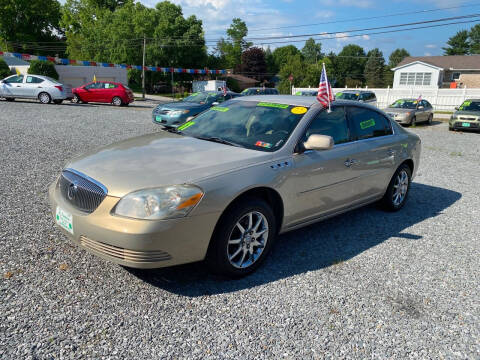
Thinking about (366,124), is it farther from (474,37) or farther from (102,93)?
(474,37)

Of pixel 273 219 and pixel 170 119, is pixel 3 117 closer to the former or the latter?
pixel 170 119

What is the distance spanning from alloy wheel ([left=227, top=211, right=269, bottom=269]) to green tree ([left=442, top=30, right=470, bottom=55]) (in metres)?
116

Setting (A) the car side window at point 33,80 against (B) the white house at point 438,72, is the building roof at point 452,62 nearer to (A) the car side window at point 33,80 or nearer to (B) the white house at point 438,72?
(B) the white house at point 438,72

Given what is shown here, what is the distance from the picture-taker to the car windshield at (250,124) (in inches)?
153

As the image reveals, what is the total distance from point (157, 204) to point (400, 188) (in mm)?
3954

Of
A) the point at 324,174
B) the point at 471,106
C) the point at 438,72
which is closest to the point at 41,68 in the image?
the point at 471,106

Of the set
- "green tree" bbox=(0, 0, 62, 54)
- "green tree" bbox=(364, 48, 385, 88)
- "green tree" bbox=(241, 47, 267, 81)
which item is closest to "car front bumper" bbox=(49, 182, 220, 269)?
"green tree" bbox=(0, 0, 62, 54)

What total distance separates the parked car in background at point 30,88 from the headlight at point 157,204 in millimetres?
20085

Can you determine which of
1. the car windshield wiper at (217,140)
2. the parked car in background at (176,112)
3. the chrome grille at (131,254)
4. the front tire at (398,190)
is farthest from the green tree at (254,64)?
the chrome grille at (131,254)

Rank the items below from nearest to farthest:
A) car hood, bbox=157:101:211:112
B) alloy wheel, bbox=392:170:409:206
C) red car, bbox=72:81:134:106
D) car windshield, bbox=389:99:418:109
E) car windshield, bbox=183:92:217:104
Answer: alloy wheel, bbox=392:170:409:206, car hood, bbox=157:101:211:112, car windshield, bbox=183:92:217:104, car windshield, bbox=389:99:418:109, red car, bbox=72:81:134:106

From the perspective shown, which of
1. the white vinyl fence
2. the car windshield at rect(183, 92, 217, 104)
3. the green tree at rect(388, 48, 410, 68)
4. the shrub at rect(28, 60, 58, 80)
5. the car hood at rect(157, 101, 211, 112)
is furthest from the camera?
the green tree at rect(388, 48, 410, 68)

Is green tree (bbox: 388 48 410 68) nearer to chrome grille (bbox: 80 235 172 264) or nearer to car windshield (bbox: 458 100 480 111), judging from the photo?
car windshield (bbox: 458 100 480 111)

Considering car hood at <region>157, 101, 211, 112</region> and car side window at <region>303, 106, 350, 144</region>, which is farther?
car hood at <region>157, 101, 211, 112</region>

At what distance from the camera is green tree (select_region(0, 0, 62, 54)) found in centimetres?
6000
